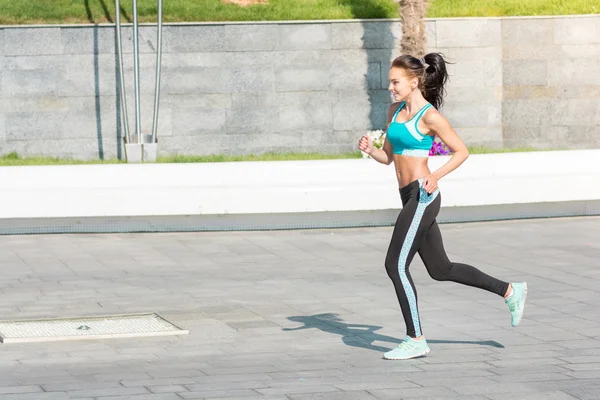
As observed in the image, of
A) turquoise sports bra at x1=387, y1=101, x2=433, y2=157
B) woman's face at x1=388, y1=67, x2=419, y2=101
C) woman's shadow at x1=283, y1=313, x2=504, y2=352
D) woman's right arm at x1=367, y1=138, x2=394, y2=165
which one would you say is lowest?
woman's shadow at x1=283, y1=313, x2=504, y2=352

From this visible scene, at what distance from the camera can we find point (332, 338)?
7555 mm

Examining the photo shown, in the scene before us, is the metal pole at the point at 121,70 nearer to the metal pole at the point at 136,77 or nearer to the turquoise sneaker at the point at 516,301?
the metal pole at the point at 136,77

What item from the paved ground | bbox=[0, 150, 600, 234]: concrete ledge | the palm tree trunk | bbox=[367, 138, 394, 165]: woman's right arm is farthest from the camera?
the palm tree trunk

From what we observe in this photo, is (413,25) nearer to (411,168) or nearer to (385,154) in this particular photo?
(385,154)

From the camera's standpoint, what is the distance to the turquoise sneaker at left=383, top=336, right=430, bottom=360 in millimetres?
6828

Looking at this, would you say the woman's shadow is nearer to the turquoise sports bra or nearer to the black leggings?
the black leggings

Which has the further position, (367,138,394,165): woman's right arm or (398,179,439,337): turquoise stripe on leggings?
(367,138,394,165): woman's right arm

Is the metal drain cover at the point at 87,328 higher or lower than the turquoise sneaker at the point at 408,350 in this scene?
lower

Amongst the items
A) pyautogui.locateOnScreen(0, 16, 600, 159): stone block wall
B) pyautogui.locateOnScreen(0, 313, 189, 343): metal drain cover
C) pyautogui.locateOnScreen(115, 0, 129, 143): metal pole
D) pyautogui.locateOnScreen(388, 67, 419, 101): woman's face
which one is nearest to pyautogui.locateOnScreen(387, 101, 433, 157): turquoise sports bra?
pyautogui.locateOnScreen(388, 67, 419, 101): woman's face

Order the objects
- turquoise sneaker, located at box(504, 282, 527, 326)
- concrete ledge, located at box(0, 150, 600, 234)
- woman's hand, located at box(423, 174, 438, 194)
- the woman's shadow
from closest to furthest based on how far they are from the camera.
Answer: woman's hand, located at box(423, 174, 438, 194) → turquoise sneaker, located at box(504, 282, 527, 326) → the woman's shadow → concrete ledge, located at box(0, 150, 600, 234)

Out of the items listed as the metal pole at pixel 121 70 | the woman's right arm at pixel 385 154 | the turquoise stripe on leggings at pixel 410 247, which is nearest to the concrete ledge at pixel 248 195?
the metal pole at pixel 121 70

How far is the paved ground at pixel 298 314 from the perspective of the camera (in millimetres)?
6270

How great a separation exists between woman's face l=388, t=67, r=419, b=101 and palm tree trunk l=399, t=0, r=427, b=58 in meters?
11.1

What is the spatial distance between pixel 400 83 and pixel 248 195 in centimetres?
638
